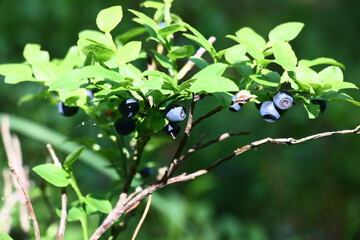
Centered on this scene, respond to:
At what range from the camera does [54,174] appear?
83cm

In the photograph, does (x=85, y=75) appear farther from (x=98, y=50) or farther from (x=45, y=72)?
(x=45, y=72)

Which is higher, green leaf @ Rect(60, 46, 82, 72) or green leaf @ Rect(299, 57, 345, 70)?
green leaf @ Rect(60, 46, 82, 72)

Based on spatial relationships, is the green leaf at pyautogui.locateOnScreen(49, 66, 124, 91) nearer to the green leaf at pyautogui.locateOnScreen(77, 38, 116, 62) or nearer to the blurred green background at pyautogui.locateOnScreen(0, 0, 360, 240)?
the green leaf at pyautogui.locateOnScreen(77, 38, 116, 62)

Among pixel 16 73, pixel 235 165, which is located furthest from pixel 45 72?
pixel 235 165

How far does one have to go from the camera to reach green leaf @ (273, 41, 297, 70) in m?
0.74

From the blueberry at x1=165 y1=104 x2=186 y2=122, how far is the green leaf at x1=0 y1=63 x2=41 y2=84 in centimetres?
29

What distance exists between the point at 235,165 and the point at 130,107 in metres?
2.10

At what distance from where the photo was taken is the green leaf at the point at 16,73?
88 centimetres

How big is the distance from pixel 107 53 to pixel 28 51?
1.08 ft

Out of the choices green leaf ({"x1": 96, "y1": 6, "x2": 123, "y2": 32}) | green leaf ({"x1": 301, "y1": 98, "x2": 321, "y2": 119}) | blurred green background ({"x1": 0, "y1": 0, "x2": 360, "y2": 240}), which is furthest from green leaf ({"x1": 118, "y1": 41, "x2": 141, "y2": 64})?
blurred green background ({"x1": 0, "y1": 0, "x2": 360, "y2": 240})

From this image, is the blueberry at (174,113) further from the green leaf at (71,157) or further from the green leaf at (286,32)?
the green leaf at (286,32)

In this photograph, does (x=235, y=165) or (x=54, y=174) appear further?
(x=235, y=165)

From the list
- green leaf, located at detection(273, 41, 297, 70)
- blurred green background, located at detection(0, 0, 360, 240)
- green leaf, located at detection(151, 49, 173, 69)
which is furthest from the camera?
blurred green background, located at detection(0, 0, 360, 240)

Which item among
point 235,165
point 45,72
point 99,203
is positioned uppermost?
point 45,72
